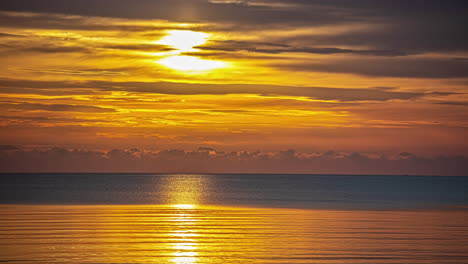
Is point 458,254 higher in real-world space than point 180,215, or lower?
lower

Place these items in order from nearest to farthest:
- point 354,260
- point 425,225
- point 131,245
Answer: point 354,260 → point 131,245 → point 425,225

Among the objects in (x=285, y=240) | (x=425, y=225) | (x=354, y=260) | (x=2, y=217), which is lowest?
(x=354, y=260)

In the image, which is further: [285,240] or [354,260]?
[285,240]

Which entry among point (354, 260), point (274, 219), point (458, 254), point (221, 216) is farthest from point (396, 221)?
point (354, 260)

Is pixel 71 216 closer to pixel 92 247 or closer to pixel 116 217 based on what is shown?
pixel 116 217

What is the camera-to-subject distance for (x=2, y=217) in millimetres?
42031

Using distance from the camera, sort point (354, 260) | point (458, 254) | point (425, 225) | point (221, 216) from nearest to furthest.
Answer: point (354, 260) < point (458, 254) < point (425, 225) < point (221, 216)

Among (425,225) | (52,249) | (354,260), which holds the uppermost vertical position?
(425,225)

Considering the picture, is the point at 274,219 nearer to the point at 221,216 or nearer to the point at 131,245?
the point at 221,216

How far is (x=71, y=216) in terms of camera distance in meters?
44.3

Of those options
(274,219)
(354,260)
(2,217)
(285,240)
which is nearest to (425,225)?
(274,219)

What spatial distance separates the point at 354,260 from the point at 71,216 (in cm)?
2578

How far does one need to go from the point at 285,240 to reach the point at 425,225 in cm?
1280

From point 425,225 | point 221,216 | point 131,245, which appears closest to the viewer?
point 131,245
